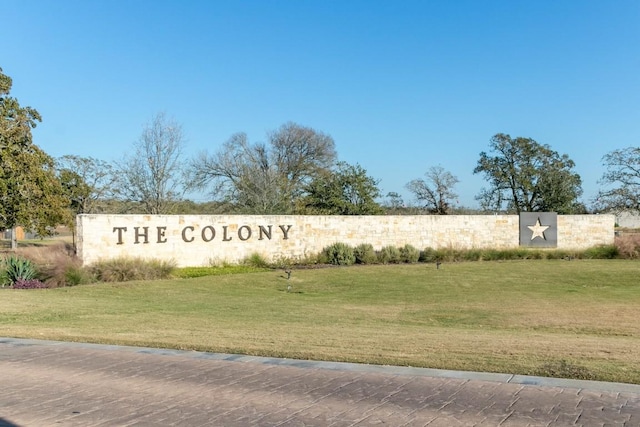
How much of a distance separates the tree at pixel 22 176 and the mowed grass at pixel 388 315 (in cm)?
902

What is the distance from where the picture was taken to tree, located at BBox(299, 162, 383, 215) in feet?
134

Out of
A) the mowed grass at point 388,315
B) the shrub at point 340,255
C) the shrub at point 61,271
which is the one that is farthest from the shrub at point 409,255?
the shrub at point 61,271

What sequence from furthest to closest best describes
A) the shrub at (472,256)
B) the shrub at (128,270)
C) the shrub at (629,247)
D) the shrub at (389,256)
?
the shrub at (629,247) → the shrub at (472,256) → the shrub at (389,256) → the shrub at (128,270)

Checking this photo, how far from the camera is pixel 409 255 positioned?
31422 millimetres

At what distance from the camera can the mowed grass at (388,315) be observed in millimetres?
8344

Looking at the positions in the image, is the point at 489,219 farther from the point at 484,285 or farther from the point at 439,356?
the point at 439,356

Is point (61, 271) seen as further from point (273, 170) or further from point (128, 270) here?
point (273, 170)

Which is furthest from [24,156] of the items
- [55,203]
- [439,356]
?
[439,356]

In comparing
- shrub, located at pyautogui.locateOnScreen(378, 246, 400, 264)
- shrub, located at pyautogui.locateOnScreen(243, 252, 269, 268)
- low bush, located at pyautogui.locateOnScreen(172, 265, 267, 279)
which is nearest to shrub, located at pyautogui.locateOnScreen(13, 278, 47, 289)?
low bush, located at pyautogui.locateOnScreen(172, 265, 267, 279)

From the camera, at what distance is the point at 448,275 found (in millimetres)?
25609

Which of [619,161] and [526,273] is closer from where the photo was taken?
[526,273]

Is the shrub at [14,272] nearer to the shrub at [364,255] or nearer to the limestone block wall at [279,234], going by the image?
the limestone block wall at [279,234]

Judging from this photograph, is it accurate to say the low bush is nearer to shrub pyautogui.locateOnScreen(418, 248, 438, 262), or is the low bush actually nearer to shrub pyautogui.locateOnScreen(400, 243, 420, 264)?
shrub pyautogui.locateOnScreen(400, 243, 420, 264)

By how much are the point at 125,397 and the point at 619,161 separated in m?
44.9
